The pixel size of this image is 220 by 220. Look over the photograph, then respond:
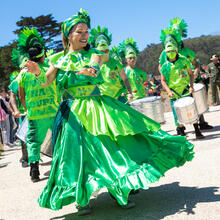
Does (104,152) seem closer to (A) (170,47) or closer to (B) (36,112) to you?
(B) (36,112)

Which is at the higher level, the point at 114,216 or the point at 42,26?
the point at 42,26

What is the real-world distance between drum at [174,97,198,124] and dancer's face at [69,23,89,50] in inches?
142

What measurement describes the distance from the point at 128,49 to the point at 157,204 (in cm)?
638

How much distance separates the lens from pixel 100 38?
840 cm

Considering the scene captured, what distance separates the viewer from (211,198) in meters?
3.66

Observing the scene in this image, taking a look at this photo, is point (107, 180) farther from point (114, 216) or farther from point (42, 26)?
point (42, 26)

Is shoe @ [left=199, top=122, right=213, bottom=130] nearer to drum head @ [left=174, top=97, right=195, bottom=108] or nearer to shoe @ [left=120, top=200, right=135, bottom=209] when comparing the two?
drum head @ [left=174, top=97, right=195, bottom=108]

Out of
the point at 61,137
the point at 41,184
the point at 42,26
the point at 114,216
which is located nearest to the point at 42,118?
the point at 41,184

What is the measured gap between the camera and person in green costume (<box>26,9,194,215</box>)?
338cm

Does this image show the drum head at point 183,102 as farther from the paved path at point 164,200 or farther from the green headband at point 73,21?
the green headband at point 73,21

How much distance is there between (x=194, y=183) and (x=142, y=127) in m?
1.10

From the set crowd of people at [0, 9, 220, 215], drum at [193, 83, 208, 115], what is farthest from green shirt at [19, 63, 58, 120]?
drum at [193, 83, 208, 115]

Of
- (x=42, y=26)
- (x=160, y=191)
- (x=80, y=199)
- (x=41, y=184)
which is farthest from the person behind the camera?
(x=42, y=26)

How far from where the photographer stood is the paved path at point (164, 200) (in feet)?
11.3
